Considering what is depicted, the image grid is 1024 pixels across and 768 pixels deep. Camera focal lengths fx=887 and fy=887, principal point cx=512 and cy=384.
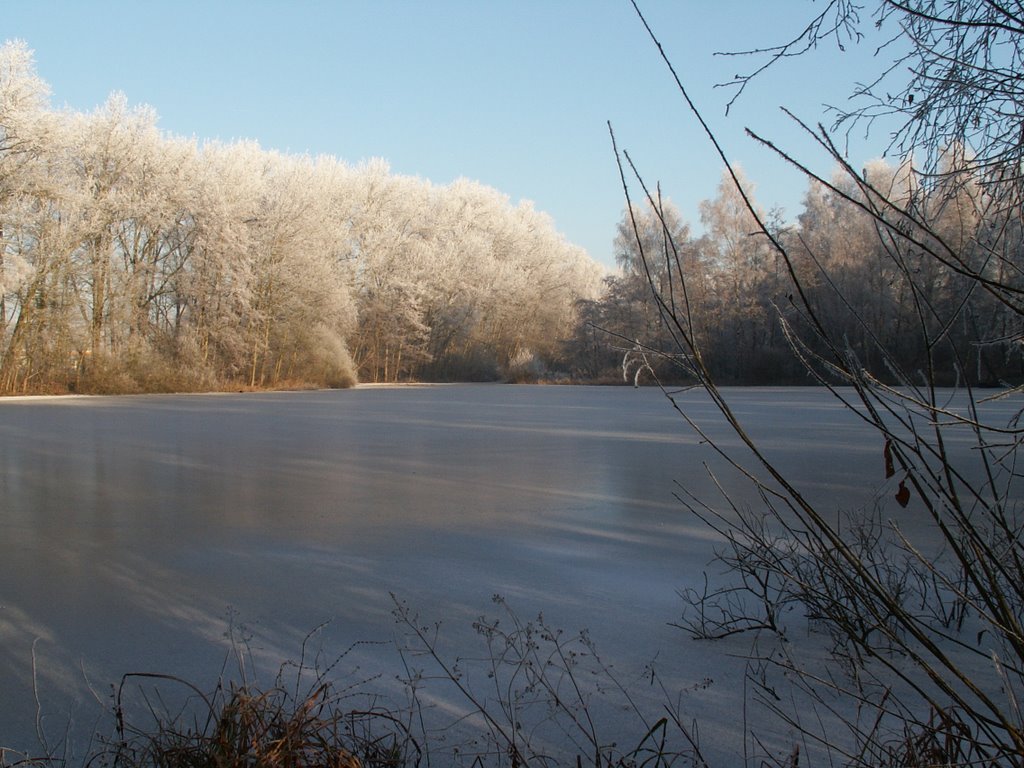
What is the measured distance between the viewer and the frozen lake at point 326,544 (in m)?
2.25

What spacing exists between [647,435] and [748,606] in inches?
229

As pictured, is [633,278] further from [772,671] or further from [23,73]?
[772,671]

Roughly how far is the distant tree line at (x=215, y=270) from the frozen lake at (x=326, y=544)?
10.8 metres

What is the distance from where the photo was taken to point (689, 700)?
192 centimetres

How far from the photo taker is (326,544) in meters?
3.54

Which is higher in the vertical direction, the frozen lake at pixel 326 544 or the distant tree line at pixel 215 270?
the distant tree line at pixel 215 270

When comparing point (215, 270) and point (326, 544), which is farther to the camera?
point (215, 270)

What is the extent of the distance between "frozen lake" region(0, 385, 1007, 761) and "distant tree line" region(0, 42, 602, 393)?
10766 millimetres

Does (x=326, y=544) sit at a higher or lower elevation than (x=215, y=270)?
lower

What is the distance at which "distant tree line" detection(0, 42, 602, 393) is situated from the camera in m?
17.3

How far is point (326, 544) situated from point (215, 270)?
18741 mm

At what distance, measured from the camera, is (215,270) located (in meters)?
20.9

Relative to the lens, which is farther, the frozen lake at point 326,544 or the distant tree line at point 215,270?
the distant tree line at point 215,270

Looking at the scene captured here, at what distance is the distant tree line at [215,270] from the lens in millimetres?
17266
